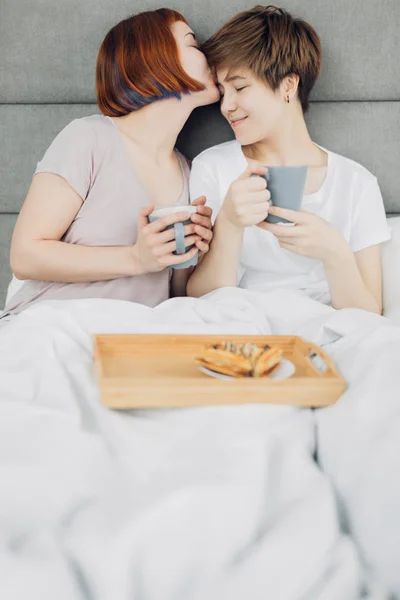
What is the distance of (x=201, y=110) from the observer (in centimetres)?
174

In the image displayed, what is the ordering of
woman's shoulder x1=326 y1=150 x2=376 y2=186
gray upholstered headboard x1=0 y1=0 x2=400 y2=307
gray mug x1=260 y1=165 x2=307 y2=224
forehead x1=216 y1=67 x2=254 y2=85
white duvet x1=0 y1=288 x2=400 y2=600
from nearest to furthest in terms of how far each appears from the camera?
1. white duvet x1=0 y1=288 x2=400 y2=600
2. gray mug x1=260 y1=165 x2=307 y2=224
3. forehead x1=216 y1=67 x2=254 y2=85
4. woman's shoulder x1=326 y1=150 x2=376 y2=186
5. gray upholstered headboard x1=0 y1=0 x2=400 y2=307

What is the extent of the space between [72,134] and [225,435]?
0.94m

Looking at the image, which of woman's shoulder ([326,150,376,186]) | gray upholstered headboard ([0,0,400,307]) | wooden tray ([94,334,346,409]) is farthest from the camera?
gray upholstered headboard ([0,0,400,307])

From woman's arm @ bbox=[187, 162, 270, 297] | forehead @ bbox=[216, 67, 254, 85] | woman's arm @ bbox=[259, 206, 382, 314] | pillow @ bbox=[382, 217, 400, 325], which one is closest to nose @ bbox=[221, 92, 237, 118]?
forehead @ bbox=[216, 67, 254, 85]

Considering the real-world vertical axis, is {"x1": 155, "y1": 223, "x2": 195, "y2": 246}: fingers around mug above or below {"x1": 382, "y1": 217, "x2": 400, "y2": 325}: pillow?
above

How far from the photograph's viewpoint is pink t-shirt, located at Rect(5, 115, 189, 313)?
1455 mm

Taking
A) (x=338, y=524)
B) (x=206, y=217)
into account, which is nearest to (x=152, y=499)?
(x=338, y=524)

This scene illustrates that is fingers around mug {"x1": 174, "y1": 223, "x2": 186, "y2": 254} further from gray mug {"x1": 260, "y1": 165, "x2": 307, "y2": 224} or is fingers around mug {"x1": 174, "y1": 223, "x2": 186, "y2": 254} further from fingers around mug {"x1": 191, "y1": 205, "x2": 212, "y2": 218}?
gray mug {"x1": 260, "y1": 165, "x2": 307, "y2": 224}

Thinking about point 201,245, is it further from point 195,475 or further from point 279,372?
point 195,475

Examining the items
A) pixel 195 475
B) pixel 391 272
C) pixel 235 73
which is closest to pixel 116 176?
pixel 235 73

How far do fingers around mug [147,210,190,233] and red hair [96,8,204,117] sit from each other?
394mm

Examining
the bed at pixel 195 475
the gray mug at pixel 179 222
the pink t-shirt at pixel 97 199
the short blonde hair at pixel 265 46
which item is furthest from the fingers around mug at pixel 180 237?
the short blonde hair at pixel 265 46

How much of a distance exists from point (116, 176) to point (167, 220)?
1.07 feet

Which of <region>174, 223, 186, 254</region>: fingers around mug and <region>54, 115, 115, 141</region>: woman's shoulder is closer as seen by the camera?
<region>174, 223, 186, 254</region>: fingers around mug
